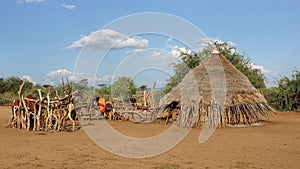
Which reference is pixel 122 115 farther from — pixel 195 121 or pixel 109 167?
pixel 109 167

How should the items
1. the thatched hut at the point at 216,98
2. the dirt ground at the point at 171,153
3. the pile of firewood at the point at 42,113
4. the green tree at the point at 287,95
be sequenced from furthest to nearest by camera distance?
the green tree at the point at 287,95
the thatched hut at the point at 216,98
the pile of firewood at the point at 42,113
the dirt ground at the point at 171,153

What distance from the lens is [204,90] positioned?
49.7 feet

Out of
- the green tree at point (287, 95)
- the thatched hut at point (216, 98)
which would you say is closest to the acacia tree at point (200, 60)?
the green tree at point (287, 95)

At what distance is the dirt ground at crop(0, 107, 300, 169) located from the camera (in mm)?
7629

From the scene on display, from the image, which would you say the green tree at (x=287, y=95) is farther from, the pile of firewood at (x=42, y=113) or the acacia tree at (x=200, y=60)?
the pile of firewood at (x=42, y=113)

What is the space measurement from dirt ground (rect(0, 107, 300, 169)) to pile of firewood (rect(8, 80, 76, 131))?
1.06 metres

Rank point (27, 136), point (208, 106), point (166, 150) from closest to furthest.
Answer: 1. point (166, 150)
2. point (27, 136)
3. point (208, 106)

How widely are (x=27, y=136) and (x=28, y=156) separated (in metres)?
4.07

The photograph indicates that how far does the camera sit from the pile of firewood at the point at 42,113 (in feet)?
45.4

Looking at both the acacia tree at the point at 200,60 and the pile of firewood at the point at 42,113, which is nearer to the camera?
the pile of firewood at the point at 42,113

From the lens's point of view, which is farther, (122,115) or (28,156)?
(122,115)

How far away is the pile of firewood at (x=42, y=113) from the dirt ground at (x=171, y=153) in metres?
1.06

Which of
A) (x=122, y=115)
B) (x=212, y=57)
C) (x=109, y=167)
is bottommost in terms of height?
(x=109, y=167)

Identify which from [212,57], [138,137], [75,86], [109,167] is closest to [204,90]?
[212,57]
